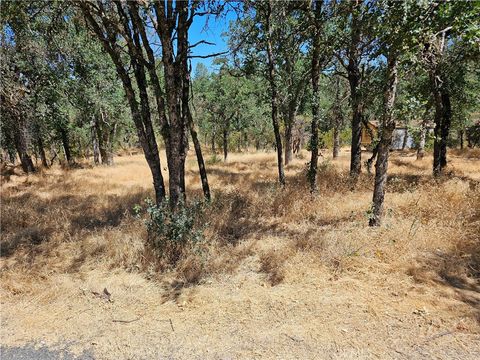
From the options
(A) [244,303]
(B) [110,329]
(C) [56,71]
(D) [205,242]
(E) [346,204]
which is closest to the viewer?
(B) [110,329]

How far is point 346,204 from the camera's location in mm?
7207

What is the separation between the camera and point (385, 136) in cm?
530

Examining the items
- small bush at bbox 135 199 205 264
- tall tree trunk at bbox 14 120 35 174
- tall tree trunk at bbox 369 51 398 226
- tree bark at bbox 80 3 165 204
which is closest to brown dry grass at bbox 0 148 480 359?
small bush at bbox 135 199 205 264

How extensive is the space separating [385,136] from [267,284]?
134 inches

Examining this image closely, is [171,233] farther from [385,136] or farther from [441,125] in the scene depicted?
[441,125]

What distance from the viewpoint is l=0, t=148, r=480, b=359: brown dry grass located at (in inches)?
122

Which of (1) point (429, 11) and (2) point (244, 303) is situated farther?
(1) point (429, 11)

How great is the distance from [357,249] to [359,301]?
1.26m

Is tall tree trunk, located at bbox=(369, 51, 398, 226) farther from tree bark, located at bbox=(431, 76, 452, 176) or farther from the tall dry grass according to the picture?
tree bark, located at bbox=(431, 76, 452, 176)

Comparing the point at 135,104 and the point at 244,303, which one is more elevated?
the point at 135,104

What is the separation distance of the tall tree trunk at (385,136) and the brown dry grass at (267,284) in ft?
1.26

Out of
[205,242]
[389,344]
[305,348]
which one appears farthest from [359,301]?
[205,242]

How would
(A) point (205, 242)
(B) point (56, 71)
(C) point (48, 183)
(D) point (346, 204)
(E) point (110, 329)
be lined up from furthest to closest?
(C) point (48, 183) → (B) point (56, 71) → (D) point (346, 204) → (A) point (205, 242) → (E) point (110, 329)

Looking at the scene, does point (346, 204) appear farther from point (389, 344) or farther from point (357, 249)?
point (389, 344)
